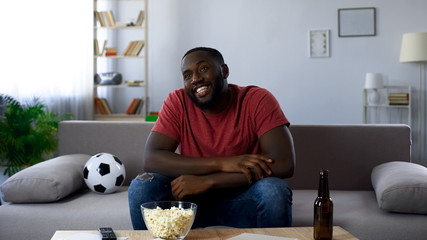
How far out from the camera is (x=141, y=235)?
1.52m

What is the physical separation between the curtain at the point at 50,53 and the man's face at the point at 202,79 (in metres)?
2.68

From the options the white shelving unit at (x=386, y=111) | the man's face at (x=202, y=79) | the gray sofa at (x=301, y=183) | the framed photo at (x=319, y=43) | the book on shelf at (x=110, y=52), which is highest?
the framed photo at (x=319, y=43)

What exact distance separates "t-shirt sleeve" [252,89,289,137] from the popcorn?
28.2 inches

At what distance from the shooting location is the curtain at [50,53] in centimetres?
440

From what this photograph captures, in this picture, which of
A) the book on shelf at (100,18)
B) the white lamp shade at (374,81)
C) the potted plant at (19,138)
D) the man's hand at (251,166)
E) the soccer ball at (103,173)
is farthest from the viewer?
the book on shelf at (100,18)

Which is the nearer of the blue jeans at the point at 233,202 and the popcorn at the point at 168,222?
the popcorn at the point at 168,222

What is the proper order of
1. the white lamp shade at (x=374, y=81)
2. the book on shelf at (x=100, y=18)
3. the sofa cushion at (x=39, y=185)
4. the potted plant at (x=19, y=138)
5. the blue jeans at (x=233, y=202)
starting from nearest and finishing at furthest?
the blue jeans at (x=233, y=202) < the sofa cushion at (x=39, y=185) < the potted plant at (x=19, y=138) < the white lamp shade at (x=374, y=81) < the book on shelf at (x=100, y=18)

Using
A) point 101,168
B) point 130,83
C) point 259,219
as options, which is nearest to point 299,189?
point 259,219

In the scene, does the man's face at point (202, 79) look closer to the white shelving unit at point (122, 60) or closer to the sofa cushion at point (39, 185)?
the sofa cushion at point (39, 185)

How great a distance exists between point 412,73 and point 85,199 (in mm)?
4617

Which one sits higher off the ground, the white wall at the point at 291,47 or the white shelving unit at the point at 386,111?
the white wall at the point at 291,47

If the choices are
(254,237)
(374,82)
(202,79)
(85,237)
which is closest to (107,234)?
(85,237)

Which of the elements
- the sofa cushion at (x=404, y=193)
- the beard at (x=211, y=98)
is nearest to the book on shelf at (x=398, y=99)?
the sofa cushion at (x=404, y=193)

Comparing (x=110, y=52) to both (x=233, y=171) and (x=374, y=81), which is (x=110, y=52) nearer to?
(x=374, y=81)
